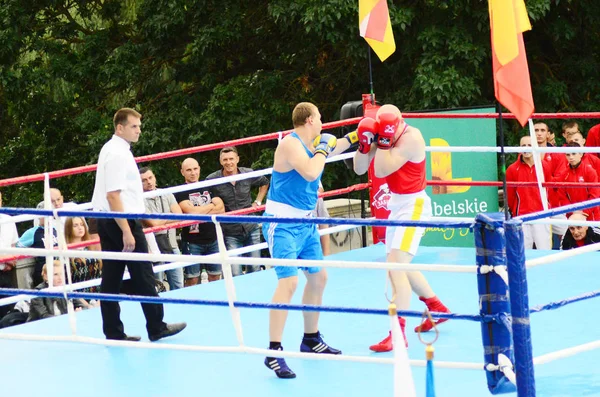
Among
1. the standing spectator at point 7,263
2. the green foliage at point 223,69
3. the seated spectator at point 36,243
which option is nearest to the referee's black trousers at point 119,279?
the seated spectator at point 36,243

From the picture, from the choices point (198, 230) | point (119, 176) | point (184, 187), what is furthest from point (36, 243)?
point (119, 176)

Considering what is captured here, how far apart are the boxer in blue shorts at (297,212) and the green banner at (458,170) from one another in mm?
3392

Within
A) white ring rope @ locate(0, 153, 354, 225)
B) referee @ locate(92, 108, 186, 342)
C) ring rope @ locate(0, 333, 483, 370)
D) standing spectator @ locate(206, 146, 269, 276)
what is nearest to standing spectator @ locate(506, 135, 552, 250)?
white ring rope @ locate(0, 153, 354, 225)

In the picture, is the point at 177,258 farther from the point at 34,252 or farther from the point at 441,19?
the point at 441,19

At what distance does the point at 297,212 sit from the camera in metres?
5.66

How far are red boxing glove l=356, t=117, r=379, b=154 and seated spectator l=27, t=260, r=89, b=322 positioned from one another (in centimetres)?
241

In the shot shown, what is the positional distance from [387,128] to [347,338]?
4.34 feet

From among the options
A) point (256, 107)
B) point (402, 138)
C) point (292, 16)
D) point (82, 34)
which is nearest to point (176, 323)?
point (402, 138)

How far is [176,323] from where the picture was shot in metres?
6.43

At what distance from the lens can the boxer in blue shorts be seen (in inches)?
213

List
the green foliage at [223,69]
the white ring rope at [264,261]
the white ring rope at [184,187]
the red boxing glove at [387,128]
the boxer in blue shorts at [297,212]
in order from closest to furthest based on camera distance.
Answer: the white ring rope at [264,261] → the boxer in blue shorts at [297,212] → the red boxing glove at [387,128] → the white ring rope at [184,187] → the green foliage at [223,69]

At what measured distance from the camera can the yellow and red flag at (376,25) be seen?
734cm

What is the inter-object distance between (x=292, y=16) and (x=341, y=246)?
14.0 ft

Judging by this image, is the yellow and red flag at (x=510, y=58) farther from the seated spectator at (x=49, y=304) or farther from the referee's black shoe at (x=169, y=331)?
the seated spectator at (x=49, y=304)
